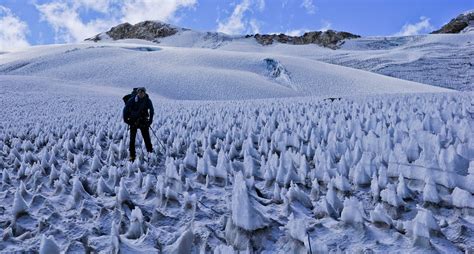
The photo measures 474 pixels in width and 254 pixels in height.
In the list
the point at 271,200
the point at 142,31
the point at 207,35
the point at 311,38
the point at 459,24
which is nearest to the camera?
the point at 271,200

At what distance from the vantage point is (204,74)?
123ft

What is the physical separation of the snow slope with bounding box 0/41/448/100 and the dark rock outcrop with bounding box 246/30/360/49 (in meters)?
44.4

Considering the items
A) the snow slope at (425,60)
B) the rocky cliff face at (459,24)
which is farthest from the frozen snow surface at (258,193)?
the rocky cliff face at (459,24)

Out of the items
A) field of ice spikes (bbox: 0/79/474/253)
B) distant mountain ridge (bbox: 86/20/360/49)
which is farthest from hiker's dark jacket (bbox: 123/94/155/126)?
distant mountain ridge (bbox: 86/20/360/49)

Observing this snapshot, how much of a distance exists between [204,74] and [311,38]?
61.9m

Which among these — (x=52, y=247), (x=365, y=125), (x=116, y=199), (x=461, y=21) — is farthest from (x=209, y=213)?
(x=461, y=21)

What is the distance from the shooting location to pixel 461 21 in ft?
314

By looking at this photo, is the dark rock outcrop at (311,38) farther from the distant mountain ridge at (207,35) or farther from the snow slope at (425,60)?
the snow slope at (425,60)

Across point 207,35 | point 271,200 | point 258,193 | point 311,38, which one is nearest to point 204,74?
point 258,193

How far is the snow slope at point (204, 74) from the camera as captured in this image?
34.1 m

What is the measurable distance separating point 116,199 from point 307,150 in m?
2.89

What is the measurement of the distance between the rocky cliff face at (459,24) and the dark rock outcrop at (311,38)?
2011 centimetres

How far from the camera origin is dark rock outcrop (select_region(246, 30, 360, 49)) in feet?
298

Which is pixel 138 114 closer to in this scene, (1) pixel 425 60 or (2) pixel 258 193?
(2) pixel 258 193
